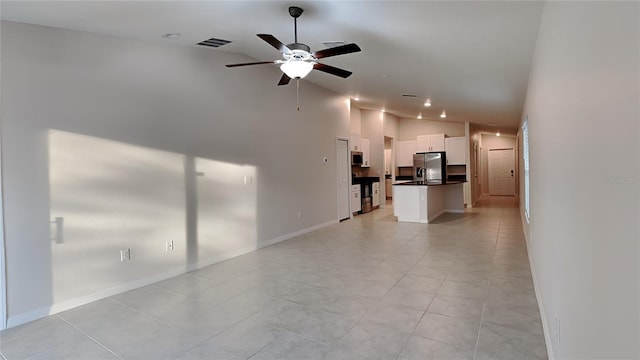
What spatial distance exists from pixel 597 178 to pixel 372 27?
2720 mm

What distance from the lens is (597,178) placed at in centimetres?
105

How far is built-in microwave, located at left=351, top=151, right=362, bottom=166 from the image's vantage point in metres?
8.74

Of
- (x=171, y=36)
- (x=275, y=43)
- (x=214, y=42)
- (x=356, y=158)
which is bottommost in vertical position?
(x=356, y=158)

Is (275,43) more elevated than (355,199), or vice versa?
(275,43)

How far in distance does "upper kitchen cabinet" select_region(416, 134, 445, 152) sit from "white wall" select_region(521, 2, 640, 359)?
27.8 ft

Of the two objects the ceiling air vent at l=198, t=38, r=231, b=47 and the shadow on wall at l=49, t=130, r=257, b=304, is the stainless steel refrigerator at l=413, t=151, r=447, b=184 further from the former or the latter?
the ceiling air vent at l=198, t=38, r=231, b=47

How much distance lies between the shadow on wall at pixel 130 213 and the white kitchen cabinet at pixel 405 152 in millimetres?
7144

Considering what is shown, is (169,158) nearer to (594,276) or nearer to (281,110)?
(281,110)

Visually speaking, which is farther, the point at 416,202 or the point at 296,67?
the point at 416,202

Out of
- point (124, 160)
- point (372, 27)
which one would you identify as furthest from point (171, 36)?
point (372, 27)

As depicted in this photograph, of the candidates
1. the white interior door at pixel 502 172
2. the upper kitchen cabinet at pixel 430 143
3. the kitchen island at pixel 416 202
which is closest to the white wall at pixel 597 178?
the kitchen island at pixel 416 202

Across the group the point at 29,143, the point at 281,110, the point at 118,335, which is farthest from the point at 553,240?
the point at 281,110

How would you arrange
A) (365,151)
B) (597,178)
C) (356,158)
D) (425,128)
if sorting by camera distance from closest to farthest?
(597,178) → (356,158) → (365,151) → (425,128)

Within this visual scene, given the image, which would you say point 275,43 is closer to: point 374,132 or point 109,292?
point 109,292
